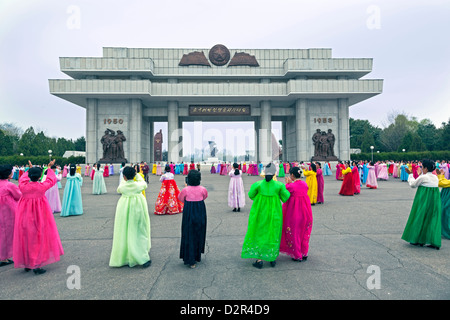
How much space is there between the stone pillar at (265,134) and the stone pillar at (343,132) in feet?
25.3

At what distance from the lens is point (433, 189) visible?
5.02 m

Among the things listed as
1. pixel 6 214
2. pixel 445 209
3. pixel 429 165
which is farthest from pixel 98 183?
pixel 445 209

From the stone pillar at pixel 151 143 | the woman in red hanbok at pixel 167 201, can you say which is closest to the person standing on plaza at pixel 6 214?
the woman in red hanbok at pixel 167 201

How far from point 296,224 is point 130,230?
2641mm

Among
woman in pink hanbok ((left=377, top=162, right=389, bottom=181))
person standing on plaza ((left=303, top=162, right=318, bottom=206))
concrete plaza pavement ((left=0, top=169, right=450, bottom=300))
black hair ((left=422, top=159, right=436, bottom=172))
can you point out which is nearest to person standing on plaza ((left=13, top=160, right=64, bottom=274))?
concrete plaza pavement ((left=0, top=169, right=450, bottom=300))

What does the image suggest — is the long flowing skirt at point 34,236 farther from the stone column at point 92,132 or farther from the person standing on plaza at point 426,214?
the stone column at point 92,132

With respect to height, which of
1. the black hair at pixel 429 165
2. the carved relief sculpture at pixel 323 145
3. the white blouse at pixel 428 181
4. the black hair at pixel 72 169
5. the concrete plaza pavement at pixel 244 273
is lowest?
the concrete plaza pavement at pixel 244 273

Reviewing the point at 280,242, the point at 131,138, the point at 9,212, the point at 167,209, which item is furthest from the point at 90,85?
the point at 280,242

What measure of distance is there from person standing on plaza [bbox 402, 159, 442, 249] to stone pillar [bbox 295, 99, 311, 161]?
25.8m

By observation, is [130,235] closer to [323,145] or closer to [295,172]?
[295,172]

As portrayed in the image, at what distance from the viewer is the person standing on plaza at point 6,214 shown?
4.31 meters

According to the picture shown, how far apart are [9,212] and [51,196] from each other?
16.0ft

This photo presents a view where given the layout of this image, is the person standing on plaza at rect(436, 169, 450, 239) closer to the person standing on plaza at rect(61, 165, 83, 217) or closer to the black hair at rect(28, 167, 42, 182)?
the black hair at rect(28, 167, 42, 182)
